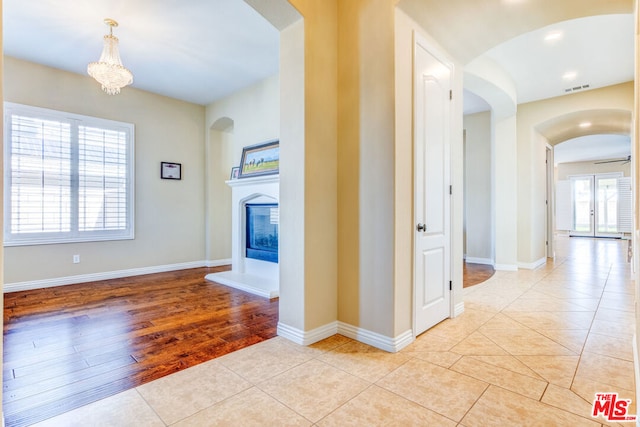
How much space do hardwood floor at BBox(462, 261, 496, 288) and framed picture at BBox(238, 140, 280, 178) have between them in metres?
3.03

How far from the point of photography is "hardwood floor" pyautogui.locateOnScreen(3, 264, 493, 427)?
1.82 meters

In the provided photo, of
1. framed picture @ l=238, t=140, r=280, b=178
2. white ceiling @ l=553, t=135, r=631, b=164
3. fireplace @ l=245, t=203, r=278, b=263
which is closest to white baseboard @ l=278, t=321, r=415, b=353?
fireplace @ l=245, t=203, r=278, b=263

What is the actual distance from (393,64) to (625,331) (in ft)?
9.35

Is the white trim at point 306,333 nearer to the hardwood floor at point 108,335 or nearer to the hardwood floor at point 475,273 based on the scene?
the hardwood floor at point 108,335

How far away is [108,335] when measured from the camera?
2.60 metres

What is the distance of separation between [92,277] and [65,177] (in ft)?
4.75

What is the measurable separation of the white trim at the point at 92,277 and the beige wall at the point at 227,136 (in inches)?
21.5

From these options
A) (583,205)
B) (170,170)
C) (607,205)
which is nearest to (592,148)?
(607,205)

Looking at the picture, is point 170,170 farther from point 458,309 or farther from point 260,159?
point 458,309

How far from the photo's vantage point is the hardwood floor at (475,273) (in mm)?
4418

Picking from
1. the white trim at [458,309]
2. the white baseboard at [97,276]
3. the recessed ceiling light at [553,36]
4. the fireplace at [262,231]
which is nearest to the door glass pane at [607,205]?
the recessed ceiling light at [553,36]

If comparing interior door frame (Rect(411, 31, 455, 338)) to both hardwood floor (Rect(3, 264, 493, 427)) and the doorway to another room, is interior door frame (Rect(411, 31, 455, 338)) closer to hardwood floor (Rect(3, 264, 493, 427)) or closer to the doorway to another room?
hardwood floor (Rect(3, 264, 493, 427))

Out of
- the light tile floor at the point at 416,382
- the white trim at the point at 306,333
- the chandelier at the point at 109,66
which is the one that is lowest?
the light tile floor at the point at 416,382

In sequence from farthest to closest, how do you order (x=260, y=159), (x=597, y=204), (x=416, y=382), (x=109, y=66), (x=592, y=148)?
(x=597, y=204) < (x=592, y=148) < (x=260, y=159) < (x=109, y=66) < (x=416, y=382)
